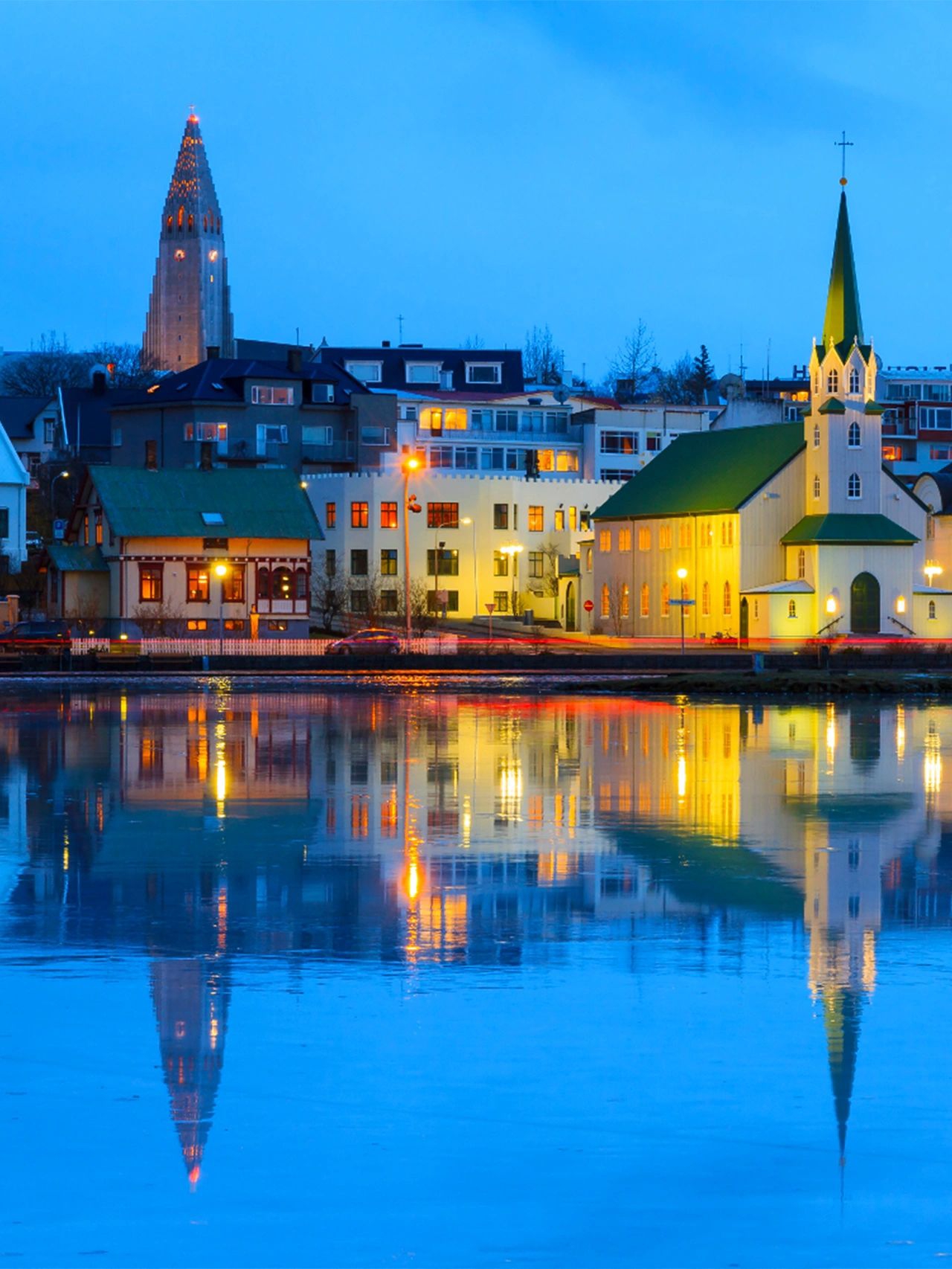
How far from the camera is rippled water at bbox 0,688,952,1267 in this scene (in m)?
8.98

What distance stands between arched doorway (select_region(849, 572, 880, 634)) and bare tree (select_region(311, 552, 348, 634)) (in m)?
24.5

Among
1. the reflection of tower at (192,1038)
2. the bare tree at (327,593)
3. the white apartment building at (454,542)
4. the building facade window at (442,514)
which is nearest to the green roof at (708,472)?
the white apartment building at (454,542)

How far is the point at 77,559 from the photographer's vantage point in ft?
283

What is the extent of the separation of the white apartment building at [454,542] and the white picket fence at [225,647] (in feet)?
75.1

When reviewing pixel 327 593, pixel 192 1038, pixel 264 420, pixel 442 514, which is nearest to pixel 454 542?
pixel 442 514

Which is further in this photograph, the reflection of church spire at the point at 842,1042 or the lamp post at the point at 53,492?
the lamp post at the point at 53,492

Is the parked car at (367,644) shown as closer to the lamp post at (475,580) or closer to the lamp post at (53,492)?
the lamp post at (475,580)

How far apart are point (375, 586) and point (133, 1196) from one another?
89.0 metres

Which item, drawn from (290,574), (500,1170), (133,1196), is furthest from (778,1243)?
(290,574)

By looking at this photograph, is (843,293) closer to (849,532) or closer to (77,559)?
(849,532)

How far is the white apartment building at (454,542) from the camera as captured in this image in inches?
3922

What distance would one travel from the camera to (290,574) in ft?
287

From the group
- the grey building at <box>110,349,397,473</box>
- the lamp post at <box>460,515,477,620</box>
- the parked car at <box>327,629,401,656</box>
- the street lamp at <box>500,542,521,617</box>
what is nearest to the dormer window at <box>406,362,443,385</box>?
the grey building at <box>110,349,397,473</box>

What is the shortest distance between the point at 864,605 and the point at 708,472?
12.5m
